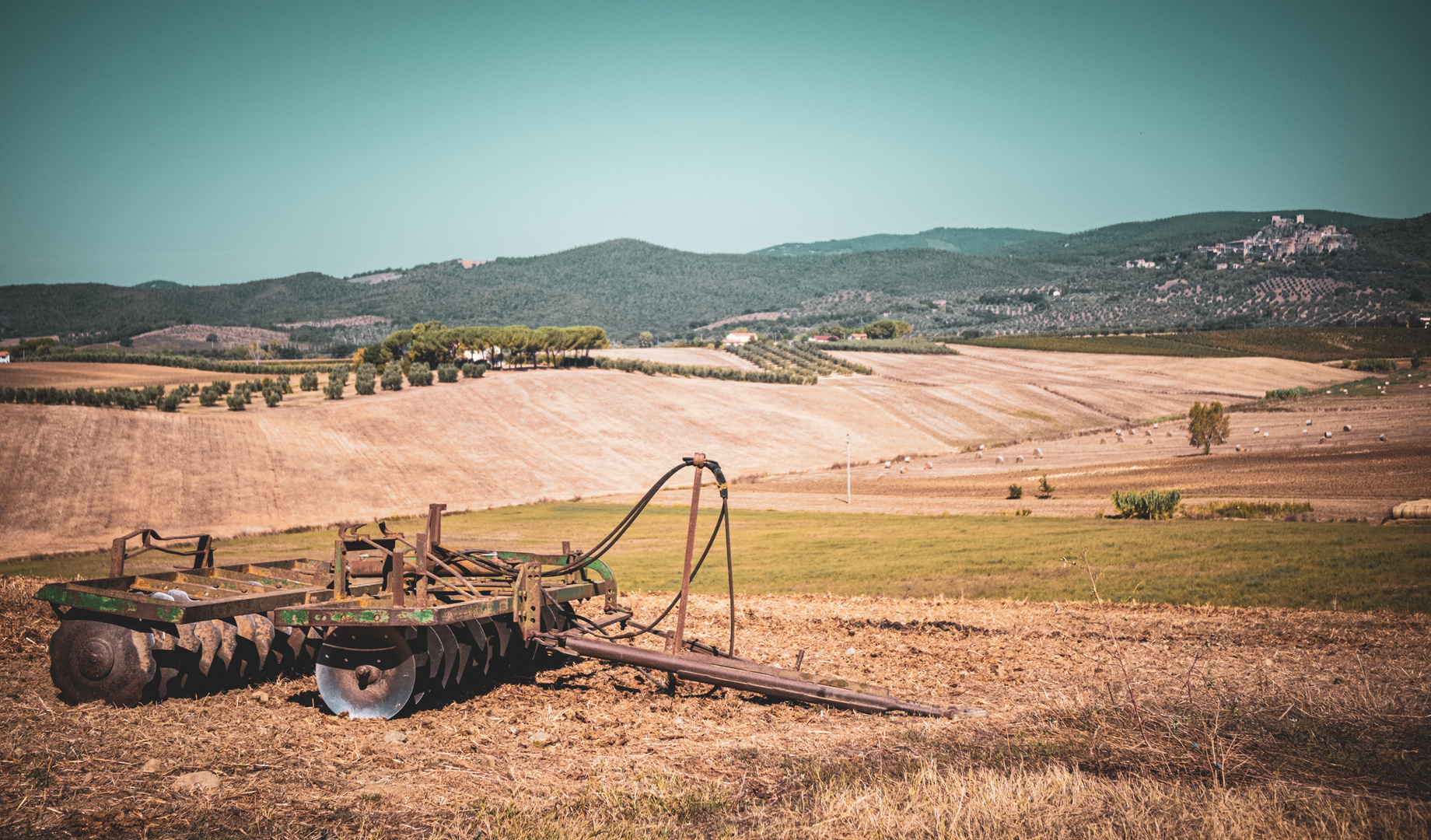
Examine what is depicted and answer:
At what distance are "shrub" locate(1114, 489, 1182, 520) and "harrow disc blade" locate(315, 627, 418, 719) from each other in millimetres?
30761

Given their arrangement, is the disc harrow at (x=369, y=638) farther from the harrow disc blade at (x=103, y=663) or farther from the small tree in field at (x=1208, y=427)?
the small tree in field at (x=1208, y=427)

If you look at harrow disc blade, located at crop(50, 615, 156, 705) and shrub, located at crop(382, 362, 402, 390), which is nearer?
harrow disc blade, located at crop(50, 615, 156, 705)

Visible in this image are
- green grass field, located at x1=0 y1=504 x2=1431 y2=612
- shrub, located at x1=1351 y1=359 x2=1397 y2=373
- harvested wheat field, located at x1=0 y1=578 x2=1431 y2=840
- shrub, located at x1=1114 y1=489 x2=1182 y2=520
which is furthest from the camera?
shrub, located at x1=1351 y1=359 x2=1397 y2=373

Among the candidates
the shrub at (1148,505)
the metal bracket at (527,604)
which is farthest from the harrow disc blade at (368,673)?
the shrub at (1148,505)

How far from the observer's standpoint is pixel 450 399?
76.4 meters

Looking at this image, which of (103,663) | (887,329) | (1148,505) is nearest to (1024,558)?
(1148,505)

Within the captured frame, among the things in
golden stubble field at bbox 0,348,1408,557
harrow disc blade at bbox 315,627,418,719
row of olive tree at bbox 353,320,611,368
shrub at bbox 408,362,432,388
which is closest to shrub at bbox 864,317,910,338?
golden stubble field at bbox 0,348,1408,557

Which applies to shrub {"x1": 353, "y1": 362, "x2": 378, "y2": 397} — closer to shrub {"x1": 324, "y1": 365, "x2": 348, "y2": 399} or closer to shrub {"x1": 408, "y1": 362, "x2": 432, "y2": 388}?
shrub {"x1": 324, "y1": 365, "x2": 348, "y2": 399}

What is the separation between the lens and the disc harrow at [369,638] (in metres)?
9.28

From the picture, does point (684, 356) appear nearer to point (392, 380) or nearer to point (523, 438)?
point (392, 380)

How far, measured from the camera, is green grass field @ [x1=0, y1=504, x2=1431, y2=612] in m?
18.3

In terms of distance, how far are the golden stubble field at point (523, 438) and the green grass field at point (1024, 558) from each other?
1002 cm

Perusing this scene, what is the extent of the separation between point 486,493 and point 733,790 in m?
48.1

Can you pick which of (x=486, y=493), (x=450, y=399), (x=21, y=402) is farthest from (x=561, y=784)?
(x=450, y=399)
